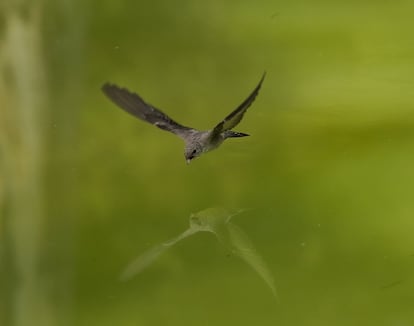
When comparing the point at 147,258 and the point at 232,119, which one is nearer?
the point at 232,119

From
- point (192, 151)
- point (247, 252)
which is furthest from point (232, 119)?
point (247, 252)

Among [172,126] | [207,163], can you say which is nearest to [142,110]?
[172,126]

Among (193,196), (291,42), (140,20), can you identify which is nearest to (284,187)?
(193,196)

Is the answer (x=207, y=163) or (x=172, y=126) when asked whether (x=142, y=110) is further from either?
(x=207, y=163)

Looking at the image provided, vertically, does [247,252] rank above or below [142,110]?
below

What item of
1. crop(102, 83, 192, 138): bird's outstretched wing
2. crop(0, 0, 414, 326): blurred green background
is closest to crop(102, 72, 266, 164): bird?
crop(102, 83, 192, 138): bird's outstretched wing

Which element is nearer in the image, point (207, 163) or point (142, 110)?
point (142, 110)

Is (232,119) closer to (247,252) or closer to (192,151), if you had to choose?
(192,151)

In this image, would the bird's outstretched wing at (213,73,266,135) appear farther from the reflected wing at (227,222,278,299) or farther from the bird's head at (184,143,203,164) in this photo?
the reflected wing at (227,222,278,299)
